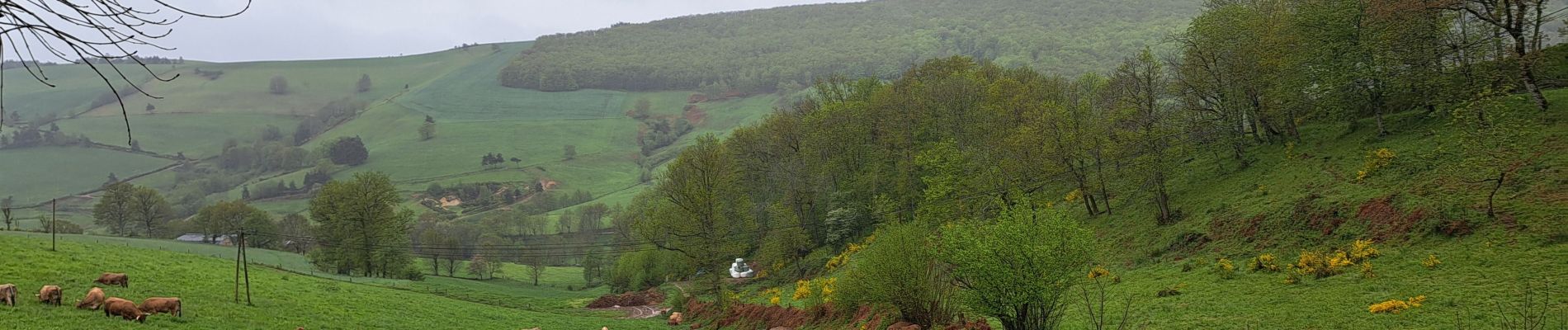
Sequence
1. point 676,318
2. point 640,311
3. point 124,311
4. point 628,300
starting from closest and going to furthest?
point 124,311
point 676,318
point 640,311
point 628,300

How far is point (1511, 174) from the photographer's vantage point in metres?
29.2

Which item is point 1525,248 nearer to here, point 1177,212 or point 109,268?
point 1177,212

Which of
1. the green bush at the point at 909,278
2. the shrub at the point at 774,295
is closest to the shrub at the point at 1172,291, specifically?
the green bush at the point at 909,278

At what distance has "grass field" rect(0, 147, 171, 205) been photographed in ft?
558

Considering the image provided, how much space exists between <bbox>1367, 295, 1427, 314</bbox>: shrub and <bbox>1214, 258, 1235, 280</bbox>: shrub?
8.38 m

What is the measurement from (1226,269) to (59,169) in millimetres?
235734

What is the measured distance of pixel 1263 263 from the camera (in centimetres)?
3047

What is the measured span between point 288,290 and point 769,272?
35.4m

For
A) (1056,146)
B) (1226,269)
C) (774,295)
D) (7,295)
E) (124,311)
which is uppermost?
(1056,146)

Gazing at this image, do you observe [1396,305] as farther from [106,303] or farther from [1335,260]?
[106,303]

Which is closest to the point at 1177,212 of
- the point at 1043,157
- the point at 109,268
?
the point at 1043,157

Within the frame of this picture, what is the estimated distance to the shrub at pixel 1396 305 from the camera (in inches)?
852

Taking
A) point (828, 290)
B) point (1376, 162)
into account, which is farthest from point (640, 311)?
point (1376, 162)

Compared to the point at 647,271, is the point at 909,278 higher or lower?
higher
